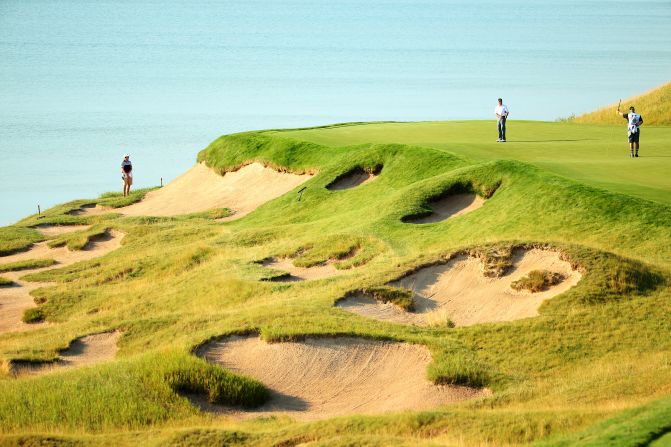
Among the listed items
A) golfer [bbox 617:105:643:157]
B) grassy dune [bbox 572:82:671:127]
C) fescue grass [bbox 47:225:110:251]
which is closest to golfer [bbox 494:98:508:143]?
golfer [bbox 617:105:643:157]

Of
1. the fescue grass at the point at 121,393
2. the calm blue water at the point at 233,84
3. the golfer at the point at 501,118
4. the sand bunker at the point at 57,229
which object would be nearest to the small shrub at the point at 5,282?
the sand bunker at the point at 57,229

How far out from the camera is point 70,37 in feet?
545

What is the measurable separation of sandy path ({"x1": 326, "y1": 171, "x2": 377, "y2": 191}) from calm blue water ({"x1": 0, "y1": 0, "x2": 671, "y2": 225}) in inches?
935

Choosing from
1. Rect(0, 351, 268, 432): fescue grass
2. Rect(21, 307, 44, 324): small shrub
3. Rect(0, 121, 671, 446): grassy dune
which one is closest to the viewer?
Rect(0, 121, 671, 446): grassy dune

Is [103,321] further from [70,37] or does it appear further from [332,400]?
[70,37]

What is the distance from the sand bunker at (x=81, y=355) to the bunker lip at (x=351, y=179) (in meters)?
14.0

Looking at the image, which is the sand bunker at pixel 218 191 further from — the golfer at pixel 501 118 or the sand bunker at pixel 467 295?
the sand bunker at pixel 467 295

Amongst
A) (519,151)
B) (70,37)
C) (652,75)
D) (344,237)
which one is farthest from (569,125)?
(70,37)

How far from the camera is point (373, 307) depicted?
21.9 meters

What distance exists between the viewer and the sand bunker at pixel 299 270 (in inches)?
1035

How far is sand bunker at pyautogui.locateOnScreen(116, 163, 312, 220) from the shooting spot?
128 ft

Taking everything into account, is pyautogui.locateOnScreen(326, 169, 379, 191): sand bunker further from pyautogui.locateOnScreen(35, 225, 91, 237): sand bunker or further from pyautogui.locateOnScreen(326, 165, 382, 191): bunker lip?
pyautogui.locateOnScreen(35, 225, 91, 237): sand bunker

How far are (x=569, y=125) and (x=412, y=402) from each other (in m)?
29.0

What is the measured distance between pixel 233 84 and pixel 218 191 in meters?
72.6
